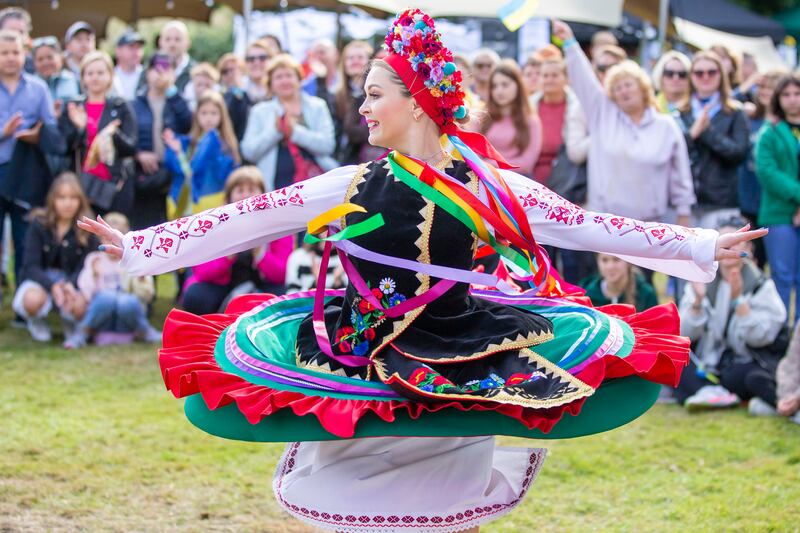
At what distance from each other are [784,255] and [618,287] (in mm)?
1728

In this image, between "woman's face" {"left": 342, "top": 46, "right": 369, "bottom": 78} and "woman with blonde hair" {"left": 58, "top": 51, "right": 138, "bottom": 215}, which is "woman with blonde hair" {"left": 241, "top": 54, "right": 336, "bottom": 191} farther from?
"woman with blonde hair" {"left": 58, "top": 51, "right": 138, "bottom": 215}

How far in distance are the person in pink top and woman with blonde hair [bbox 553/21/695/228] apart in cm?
58

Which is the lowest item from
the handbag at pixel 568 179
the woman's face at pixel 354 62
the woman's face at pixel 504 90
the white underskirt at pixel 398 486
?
the white underskirt at pixel 398 486

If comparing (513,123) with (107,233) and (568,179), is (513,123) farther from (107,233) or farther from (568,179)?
(107,233)

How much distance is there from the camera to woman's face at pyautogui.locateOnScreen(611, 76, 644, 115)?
700 cm

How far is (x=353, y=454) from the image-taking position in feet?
11.3

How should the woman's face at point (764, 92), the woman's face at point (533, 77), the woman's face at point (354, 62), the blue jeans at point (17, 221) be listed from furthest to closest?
the woman's face at point (533, 77) → the woman's face at point (764, 92) → the woman's face at point (354, 62) → the blue jeans at point (17, 221)

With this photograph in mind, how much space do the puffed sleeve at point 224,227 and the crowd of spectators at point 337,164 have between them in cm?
326

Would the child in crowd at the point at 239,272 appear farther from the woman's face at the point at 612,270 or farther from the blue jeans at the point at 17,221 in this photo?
the woman's face at the point at 612,270

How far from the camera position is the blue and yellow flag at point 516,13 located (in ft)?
13.6

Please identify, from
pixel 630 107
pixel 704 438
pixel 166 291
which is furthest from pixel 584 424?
pixel 166 291

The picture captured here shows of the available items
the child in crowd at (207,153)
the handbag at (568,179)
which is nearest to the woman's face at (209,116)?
the child in crowd at (207,153)

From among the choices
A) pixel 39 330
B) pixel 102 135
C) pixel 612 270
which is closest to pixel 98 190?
pixel 102 135

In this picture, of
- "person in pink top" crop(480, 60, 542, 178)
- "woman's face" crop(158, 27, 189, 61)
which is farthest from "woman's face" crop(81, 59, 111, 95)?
"person in pink top" crop(480, 60, 542, 178)
